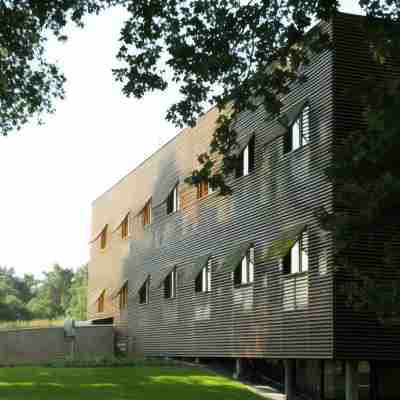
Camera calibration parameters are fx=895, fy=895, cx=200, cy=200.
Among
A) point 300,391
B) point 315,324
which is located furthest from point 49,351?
point 315,324

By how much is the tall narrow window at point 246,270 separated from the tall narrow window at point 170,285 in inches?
247

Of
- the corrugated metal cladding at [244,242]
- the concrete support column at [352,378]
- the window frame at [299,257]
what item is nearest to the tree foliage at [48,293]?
the corrugated metal cladding at [244,242]

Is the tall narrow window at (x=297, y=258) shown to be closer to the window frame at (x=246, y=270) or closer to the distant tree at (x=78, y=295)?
the window frame at (x=246, y=270)

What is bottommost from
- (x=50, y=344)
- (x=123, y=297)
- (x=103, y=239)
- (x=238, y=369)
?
(x=238, y=369)

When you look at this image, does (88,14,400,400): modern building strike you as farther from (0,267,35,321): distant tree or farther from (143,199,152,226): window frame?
(0,267,35,321): distant tree

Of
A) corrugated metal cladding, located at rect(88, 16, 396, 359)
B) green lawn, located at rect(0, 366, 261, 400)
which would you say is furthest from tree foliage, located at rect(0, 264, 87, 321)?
green lawn, located at rect(0, 366, 261, 400)

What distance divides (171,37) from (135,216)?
22.5 meters

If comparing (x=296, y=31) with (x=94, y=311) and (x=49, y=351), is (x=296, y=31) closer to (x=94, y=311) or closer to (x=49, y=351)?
(x=49, y=351)

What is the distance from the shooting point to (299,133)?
2178cm

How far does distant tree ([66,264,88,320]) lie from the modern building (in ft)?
169

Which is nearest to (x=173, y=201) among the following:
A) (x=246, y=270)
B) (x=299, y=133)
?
(x=246, y=270)

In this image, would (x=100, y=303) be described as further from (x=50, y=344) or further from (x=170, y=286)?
(x=170, y=286)

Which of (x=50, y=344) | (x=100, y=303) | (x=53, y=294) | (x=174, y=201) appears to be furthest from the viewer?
(x=53, y=294)

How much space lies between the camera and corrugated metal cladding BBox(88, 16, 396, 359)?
20.4m
